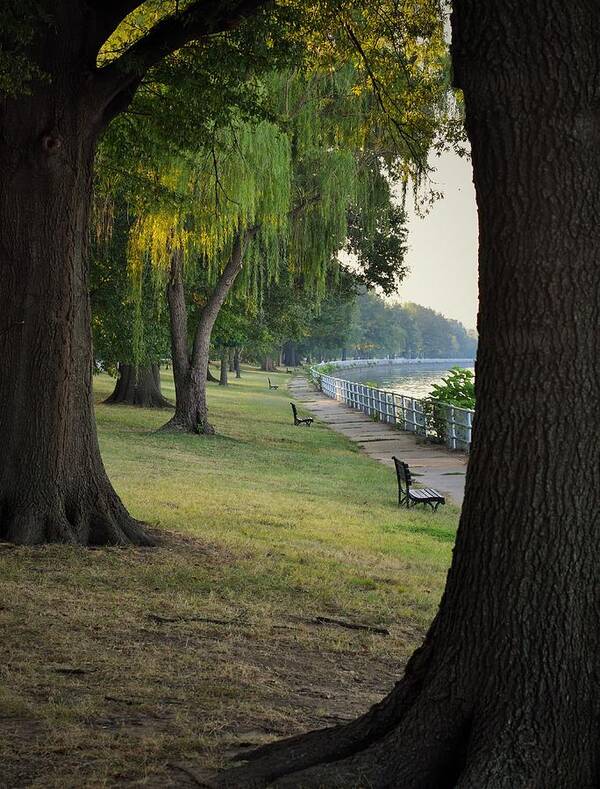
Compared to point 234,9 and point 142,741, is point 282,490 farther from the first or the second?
point 142,741

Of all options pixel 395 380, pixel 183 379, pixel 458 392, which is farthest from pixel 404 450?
pixel 395 380

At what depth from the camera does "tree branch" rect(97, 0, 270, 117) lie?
9969 millimetres

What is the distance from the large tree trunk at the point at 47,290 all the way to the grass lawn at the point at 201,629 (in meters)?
0.73

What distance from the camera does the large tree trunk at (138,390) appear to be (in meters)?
38.4

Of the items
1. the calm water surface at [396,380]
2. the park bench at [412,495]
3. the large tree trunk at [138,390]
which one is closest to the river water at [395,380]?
the calm water surface at [396,380]

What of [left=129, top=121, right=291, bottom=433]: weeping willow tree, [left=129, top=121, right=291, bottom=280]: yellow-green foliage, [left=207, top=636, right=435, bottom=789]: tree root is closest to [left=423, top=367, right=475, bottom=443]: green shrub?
[left=129, top=121, right=291, bottom=433]: weeping willow tree

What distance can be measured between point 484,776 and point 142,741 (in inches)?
71.0

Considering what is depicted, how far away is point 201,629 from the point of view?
7.76m

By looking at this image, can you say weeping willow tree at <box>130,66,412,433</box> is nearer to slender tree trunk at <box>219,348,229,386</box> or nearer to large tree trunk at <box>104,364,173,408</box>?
large tree trunk at <box>104,364,173,408</box>

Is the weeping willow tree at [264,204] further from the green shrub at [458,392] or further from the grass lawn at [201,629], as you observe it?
the grass lawn at [201,629]

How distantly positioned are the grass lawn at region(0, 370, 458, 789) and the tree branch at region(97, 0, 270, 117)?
14.8 ft

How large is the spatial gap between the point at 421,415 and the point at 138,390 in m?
11.9

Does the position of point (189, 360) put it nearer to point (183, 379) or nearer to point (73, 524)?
point (183, 379)

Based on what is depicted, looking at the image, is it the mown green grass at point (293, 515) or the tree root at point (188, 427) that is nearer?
the mown green grass at point (293, 515)
